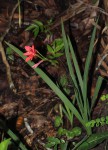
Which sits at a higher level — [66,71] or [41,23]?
[41,23]

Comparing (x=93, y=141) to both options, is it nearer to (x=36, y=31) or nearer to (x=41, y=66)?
(x=41, y=66)

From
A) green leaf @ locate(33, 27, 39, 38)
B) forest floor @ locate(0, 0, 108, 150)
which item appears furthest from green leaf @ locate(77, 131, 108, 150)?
green leaf @ locate(33, 27, 39, 38)

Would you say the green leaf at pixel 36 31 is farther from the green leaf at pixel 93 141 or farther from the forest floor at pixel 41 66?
the green leaf at pixel 93 141

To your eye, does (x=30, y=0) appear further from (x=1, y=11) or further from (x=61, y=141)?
(x=61, y=141)

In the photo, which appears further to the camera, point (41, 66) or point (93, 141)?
point (41, 66)

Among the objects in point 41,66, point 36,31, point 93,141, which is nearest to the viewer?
point 93,141

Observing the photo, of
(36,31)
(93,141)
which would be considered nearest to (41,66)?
(36,31)

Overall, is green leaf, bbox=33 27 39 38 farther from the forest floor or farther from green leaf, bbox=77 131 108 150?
green leaf, bbox=77 131 108 150

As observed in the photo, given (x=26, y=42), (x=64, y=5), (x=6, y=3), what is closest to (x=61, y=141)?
(x=26, y=42)
